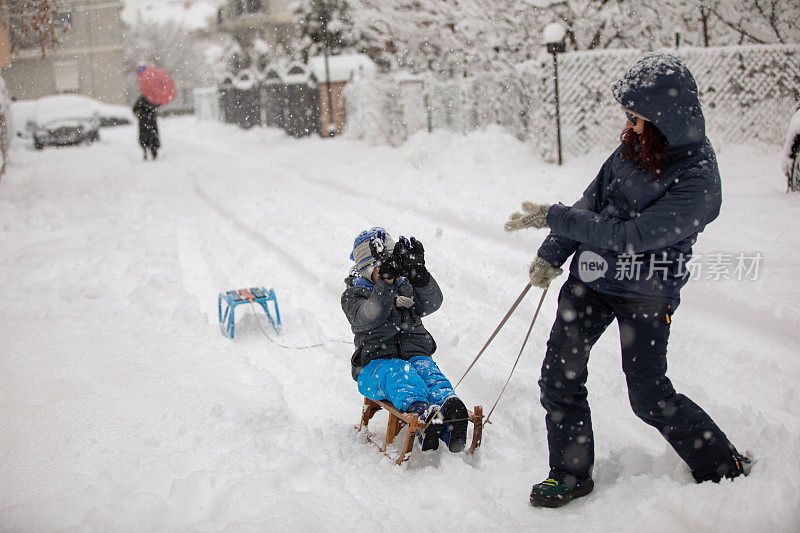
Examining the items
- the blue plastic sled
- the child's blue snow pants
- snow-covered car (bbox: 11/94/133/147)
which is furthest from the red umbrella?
the child's blue snow pants

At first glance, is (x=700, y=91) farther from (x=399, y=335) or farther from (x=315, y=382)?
(x=399, y=335)

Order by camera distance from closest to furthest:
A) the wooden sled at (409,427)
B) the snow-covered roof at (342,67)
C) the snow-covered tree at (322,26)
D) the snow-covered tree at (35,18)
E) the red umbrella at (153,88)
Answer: the wooden sled at (409,427) < the snow-covered tree at (35,18) < the red umbrella at (153,88) < the snow-covered roof at (342,67) < the snow-covered tree at (322,26)

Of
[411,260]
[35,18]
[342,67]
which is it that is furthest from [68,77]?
[411,260]

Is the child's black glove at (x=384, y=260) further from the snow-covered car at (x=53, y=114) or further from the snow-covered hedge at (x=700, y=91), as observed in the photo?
the snow-covered car at (x=53, y=114)

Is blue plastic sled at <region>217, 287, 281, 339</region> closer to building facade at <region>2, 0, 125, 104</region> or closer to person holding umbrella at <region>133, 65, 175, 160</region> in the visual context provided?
person holding umbrella at <region>133, 65, 175, 160</region>

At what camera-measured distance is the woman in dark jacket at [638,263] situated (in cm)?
237

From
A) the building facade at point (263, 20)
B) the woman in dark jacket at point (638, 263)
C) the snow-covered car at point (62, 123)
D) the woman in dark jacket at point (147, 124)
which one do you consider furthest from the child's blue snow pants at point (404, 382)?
the building facade at point (263, 20)

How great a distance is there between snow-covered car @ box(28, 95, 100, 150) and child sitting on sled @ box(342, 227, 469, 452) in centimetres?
2224

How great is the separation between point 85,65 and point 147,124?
3370 centimetres

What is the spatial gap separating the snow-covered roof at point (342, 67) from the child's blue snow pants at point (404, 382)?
1791 centimetres

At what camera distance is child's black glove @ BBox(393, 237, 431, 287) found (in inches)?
124

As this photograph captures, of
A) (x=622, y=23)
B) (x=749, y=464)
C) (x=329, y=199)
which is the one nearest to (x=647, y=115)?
(x=749, y=464)

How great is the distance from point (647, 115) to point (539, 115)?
30.9 ft

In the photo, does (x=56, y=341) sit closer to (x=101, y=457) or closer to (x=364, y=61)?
(x=101, y=457)
